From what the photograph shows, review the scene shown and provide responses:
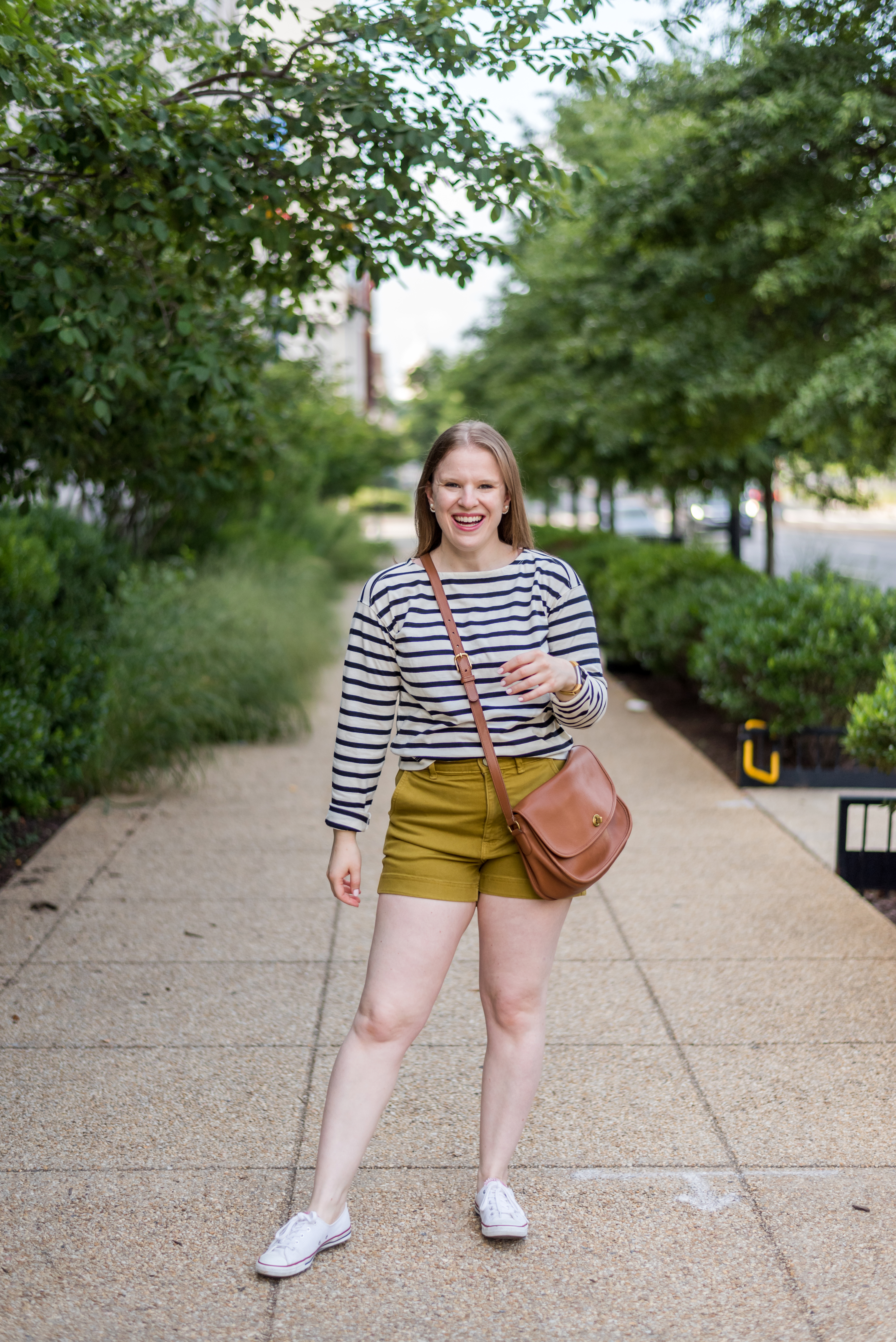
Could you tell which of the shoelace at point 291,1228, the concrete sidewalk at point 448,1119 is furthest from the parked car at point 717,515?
the shoelace at point 291,1228

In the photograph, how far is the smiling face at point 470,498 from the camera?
272 cm

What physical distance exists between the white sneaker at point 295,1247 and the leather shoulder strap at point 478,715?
0.94 m

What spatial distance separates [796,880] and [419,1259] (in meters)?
3.33

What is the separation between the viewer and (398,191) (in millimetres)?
4637

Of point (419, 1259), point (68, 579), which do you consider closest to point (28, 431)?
point (68, 579)

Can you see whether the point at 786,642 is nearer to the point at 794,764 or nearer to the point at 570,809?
the point at 794,764

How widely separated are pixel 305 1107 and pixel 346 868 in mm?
1107

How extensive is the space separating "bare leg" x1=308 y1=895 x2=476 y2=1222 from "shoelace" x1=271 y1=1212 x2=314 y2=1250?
28 millimetres

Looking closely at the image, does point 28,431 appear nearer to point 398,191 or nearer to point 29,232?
point 29,232

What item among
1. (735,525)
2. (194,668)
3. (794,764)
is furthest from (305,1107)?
(735,525)

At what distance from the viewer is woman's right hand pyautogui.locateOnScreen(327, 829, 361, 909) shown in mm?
2773

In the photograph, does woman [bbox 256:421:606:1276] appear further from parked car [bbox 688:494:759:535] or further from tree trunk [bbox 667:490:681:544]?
tree trunk [bbox 667:490:681:544]

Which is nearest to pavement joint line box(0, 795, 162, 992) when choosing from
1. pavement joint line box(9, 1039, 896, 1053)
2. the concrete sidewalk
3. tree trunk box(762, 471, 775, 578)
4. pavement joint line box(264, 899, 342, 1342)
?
the concrete sidewalk

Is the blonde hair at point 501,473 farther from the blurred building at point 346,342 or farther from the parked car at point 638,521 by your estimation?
the parked car at point 638,521
